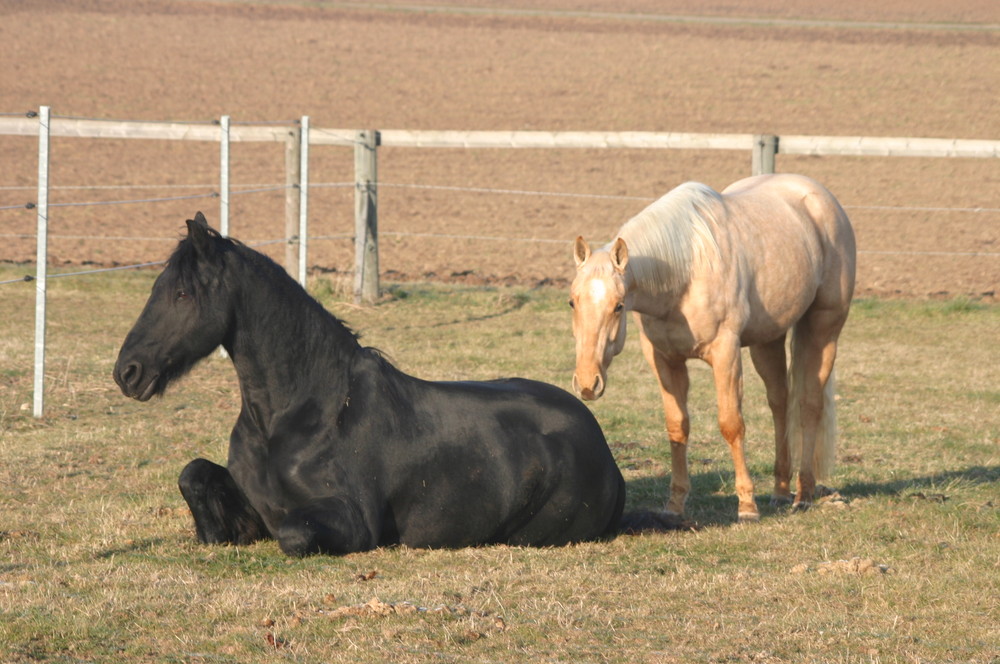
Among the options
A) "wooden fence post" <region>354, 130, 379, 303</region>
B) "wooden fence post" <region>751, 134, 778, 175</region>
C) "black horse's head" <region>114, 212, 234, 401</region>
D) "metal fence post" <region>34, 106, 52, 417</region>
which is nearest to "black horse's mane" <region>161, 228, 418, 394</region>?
"black horse's head" <region>114, 212, 234, 401</region>

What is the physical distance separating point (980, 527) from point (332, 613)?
3616 mm

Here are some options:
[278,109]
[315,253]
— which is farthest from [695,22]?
[315,253]

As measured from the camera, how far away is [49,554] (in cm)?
551

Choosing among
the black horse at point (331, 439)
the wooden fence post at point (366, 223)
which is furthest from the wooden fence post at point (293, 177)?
the black horse at point (331, 439)

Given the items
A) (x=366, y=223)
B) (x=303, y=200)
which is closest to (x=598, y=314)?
(x=303, y=200)

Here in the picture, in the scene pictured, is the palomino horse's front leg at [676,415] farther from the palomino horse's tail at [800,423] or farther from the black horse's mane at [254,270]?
the black horse's mane at [254,270]

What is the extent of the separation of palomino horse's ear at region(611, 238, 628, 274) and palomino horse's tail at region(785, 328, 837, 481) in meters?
1.99

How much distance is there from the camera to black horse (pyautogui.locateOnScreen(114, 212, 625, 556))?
5.50 meters

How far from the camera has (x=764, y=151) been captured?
13.0 meters

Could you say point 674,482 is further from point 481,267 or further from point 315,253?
point 315,253

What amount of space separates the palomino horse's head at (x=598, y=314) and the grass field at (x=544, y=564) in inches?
33.2

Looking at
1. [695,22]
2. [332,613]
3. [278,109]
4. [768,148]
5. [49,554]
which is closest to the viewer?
[332,613]

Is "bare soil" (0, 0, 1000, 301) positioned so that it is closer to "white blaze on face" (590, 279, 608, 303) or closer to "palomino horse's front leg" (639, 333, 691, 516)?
"palomino horse's front leg" (639, 333, 691, 516)

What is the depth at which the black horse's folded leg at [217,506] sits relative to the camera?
5.66 m
